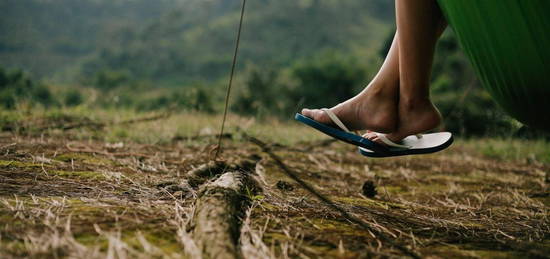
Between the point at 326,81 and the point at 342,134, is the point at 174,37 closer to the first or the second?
the point at 326,81

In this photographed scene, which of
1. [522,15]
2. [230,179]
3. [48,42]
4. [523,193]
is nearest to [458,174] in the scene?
[523,193]

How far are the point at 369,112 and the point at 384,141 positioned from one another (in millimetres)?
124

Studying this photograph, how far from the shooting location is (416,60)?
3.77 feet

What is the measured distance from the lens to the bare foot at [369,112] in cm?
130

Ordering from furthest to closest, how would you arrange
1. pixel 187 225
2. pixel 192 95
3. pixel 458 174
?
pixel 192 95, pixel 458 174, pixel 187 225

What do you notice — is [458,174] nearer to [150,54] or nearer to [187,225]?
[187,225]

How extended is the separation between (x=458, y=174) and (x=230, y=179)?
1829mm

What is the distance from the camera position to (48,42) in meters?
73.0

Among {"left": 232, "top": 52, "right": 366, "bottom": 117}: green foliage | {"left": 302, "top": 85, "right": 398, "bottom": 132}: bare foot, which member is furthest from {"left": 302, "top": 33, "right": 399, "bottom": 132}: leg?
{"left": 232, "top": 52, "right": 366, "bottom": 117}: green foliage

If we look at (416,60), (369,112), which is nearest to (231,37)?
(369,112)

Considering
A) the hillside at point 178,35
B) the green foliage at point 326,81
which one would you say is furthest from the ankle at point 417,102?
the hillside at point 178,35

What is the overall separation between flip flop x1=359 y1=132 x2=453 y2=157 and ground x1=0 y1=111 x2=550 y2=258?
0.22 meters

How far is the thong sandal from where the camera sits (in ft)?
4.13

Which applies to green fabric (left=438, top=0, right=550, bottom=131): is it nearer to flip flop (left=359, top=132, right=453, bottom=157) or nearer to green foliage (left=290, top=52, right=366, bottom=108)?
flip flop (left=359, top=132, right=453, bottom=157)
